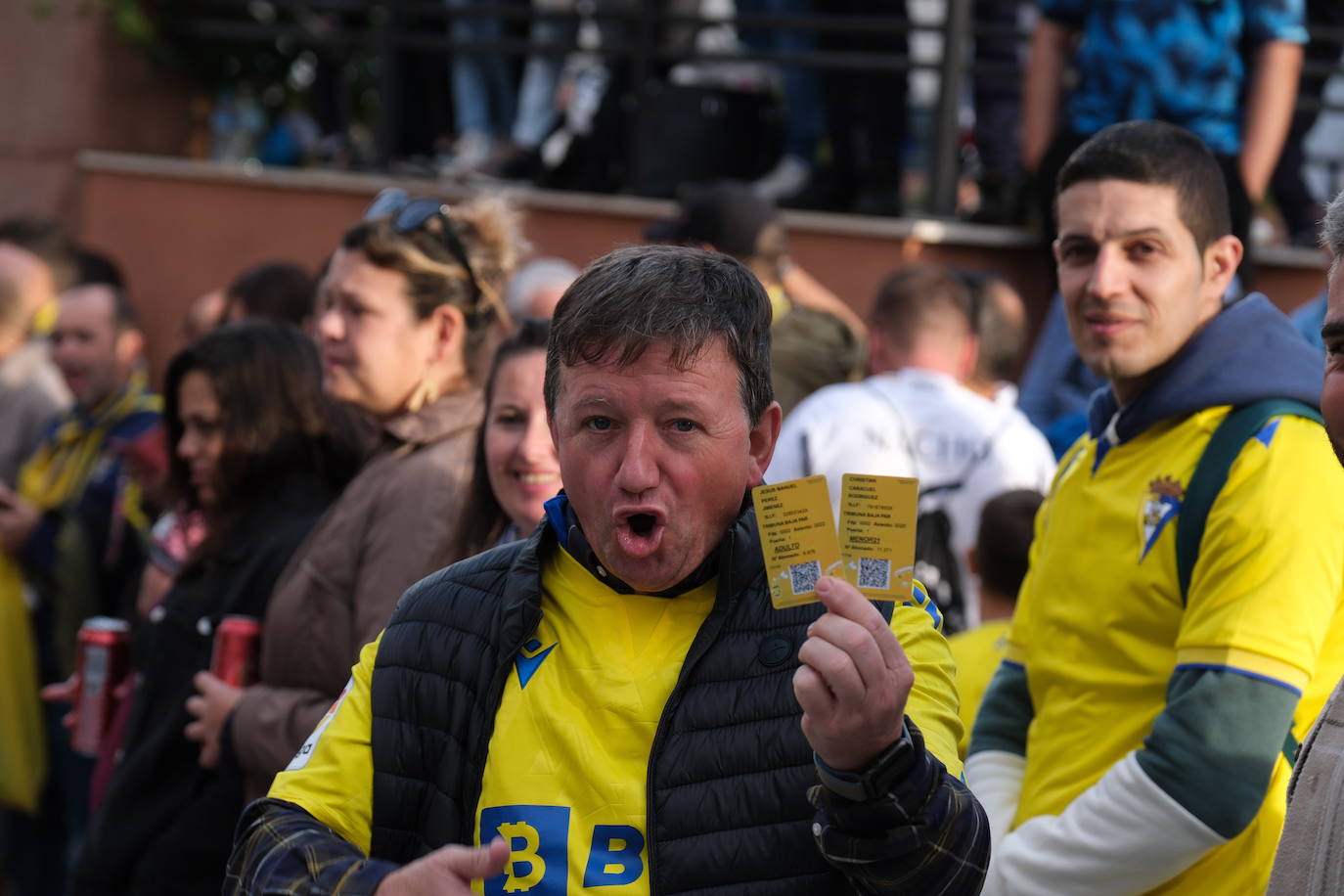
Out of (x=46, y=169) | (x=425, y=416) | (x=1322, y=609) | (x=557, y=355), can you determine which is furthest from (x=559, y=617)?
(x=46, y=169)

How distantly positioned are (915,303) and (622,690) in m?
3.24

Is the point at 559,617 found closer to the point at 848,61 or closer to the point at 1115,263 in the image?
the point at 1115,263

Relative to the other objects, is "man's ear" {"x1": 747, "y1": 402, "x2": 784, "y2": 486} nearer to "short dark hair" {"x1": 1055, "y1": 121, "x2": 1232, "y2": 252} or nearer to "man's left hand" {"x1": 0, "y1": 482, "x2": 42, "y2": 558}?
"short dark hair" {"x1": 1055, "y1": 121, "x2": 1232, "y2": 252}

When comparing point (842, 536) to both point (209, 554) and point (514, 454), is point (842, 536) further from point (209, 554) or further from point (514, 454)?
point (209, 554)

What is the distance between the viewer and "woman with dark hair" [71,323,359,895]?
3922mm

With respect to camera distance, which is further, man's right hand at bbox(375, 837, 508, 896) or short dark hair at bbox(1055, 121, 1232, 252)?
short dark hair at bbox(1055, 121, 1232, 252)

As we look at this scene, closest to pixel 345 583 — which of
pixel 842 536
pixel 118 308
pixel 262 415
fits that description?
pixel 262 415

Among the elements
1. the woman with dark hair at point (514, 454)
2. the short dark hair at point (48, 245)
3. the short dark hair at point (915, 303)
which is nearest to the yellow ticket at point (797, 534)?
the woman with dark hair at point (514, 454)

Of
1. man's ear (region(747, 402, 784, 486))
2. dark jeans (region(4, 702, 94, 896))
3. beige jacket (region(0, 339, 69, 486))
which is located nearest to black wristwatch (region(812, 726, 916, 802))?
man's ear (region(747, 402, 784, 486))

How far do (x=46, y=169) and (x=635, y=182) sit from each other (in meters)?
3.27

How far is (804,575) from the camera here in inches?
83.7

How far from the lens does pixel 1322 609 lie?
2.81m

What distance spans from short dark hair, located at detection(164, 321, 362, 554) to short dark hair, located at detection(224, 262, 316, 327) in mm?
1422

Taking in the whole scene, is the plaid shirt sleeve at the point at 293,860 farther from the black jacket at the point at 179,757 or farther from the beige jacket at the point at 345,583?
the black jacket at the point at 179,757
